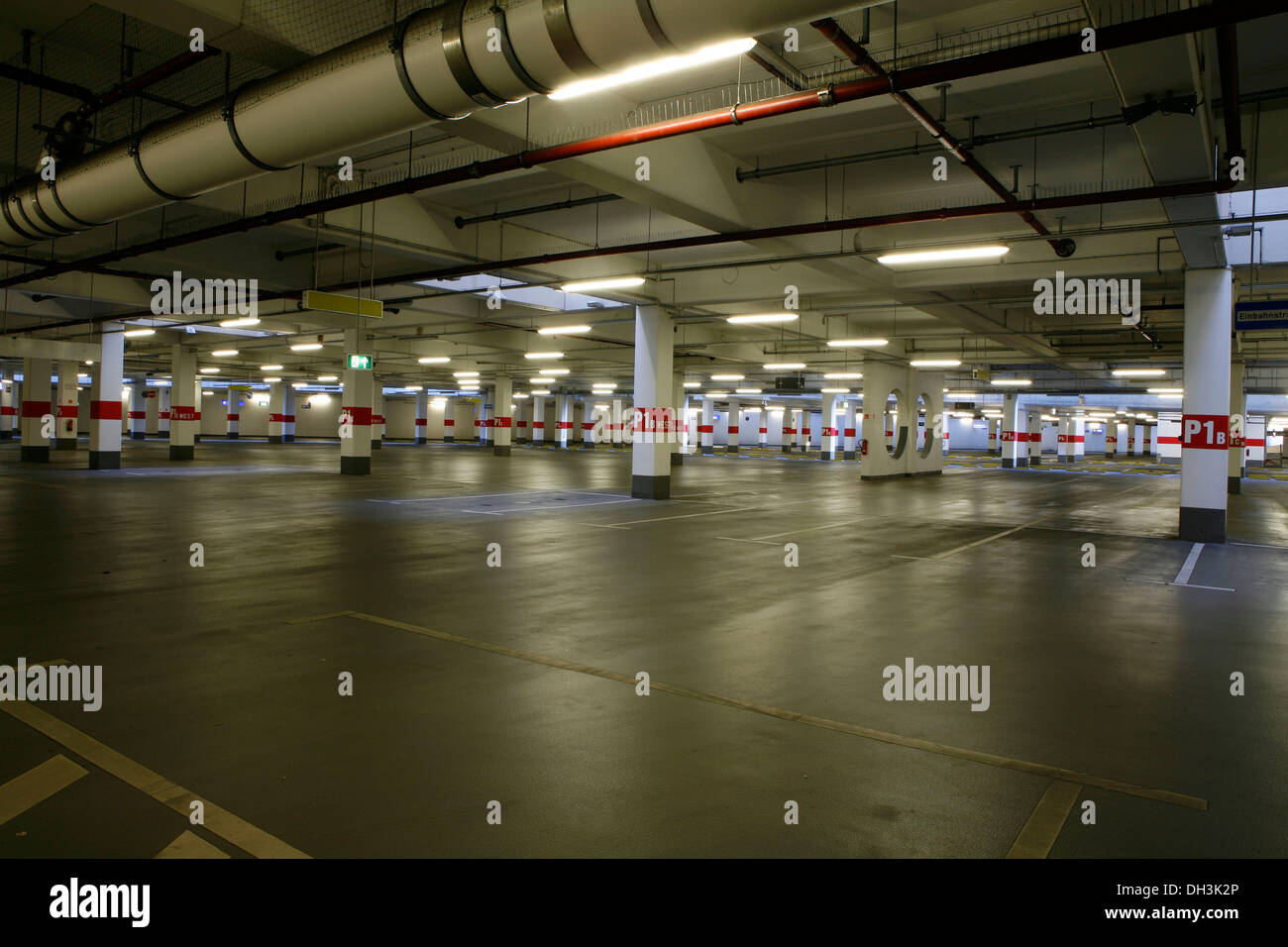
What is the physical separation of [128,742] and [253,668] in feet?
4.04

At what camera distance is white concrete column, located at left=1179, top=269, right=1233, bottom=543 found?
1261 centimetres

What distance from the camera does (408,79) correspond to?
15.8 ft

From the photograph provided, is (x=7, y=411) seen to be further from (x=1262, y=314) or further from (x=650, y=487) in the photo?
(x=1262, y=314)

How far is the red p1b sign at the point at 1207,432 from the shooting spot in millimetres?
12594

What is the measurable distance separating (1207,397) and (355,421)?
859 inches

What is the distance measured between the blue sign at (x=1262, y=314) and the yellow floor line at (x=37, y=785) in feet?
51.7

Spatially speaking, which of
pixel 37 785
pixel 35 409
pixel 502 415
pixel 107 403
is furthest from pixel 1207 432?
pixel 35 409

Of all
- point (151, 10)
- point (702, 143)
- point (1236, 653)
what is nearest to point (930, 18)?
point (702, 143)

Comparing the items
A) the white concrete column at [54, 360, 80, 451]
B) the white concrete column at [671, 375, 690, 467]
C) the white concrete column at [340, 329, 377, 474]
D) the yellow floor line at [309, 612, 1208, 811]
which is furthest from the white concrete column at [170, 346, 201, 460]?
the yellow floor line at [309, 612, 1208, 811]

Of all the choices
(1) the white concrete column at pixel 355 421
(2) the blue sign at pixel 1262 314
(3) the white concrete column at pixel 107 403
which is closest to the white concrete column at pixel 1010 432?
(2) the blue sign at pixel 1262 314

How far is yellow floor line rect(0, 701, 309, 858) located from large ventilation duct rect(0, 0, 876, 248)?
3994 millimetres

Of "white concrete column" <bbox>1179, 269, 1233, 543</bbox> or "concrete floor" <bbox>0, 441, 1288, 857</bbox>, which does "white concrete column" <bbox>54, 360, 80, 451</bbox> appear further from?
"white concrete column" <bbox>1179, 269, 1233, 543</bbox>

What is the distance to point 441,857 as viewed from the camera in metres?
2.81
